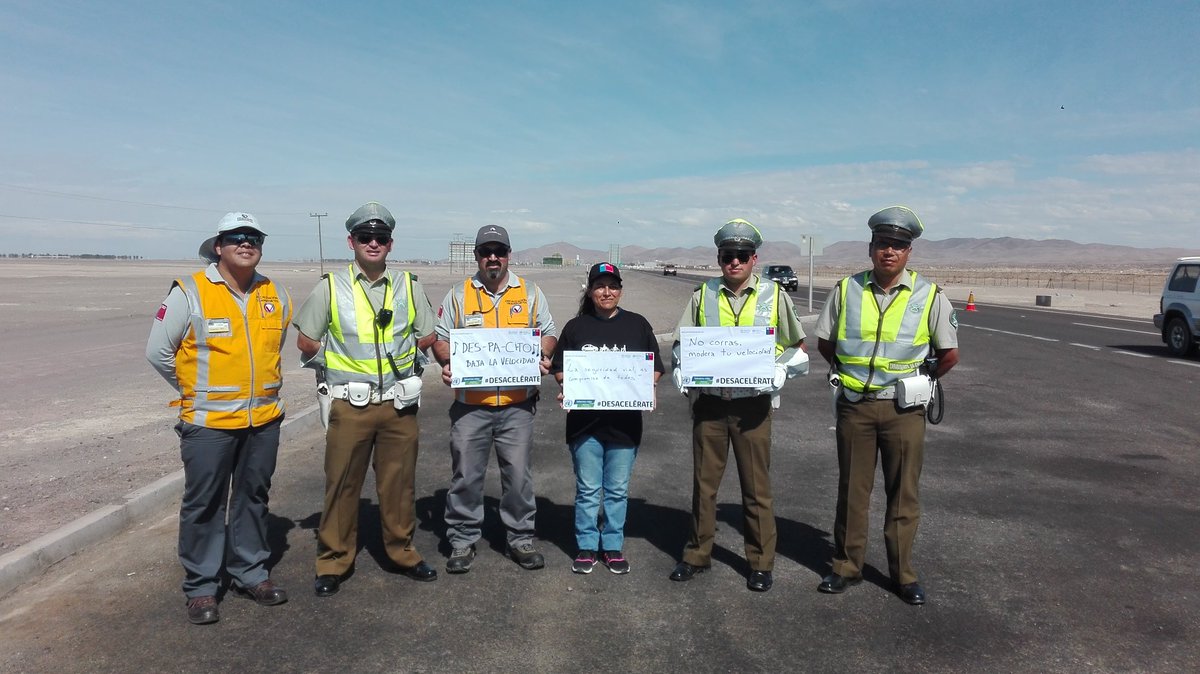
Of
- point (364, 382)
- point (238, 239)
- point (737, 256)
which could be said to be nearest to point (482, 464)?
point (364, 382)

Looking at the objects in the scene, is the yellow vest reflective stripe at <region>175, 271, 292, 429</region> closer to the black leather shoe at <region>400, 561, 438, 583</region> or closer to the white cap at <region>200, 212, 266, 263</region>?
the white cap at <region>200, 212, 266, 263</region>

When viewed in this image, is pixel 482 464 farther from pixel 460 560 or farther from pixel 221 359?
pixel 221 359

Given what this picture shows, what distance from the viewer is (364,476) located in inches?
182

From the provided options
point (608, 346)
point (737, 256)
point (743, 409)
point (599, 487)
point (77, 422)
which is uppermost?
point (737, 256)

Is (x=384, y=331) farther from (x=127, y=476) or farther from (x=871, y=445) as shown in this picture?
(x=127, y=476)

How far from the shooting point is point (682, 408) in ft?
33.4

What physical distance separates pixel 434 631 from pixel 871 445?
8.67ft

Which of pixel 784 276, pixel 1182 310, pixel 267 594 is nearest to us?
pixel 267 594

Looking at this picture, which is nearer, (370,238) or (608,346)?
(370,238)

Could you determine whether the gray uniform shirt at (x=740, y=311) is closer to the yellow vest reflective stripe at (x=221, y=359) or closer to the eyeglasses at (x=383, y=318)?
the eyeglasses at (x=383, y=318)

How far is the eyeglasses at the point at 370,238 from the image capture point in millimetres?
4473

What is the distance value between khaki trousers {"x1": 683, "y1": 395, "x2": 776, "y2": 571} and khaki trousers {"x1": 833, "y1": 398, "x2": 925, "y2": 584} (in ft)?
1.45

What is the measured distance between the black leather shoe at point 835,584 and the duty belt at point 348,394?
2.75 m

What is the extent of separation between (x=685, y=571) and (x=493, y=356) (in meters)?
1.75
